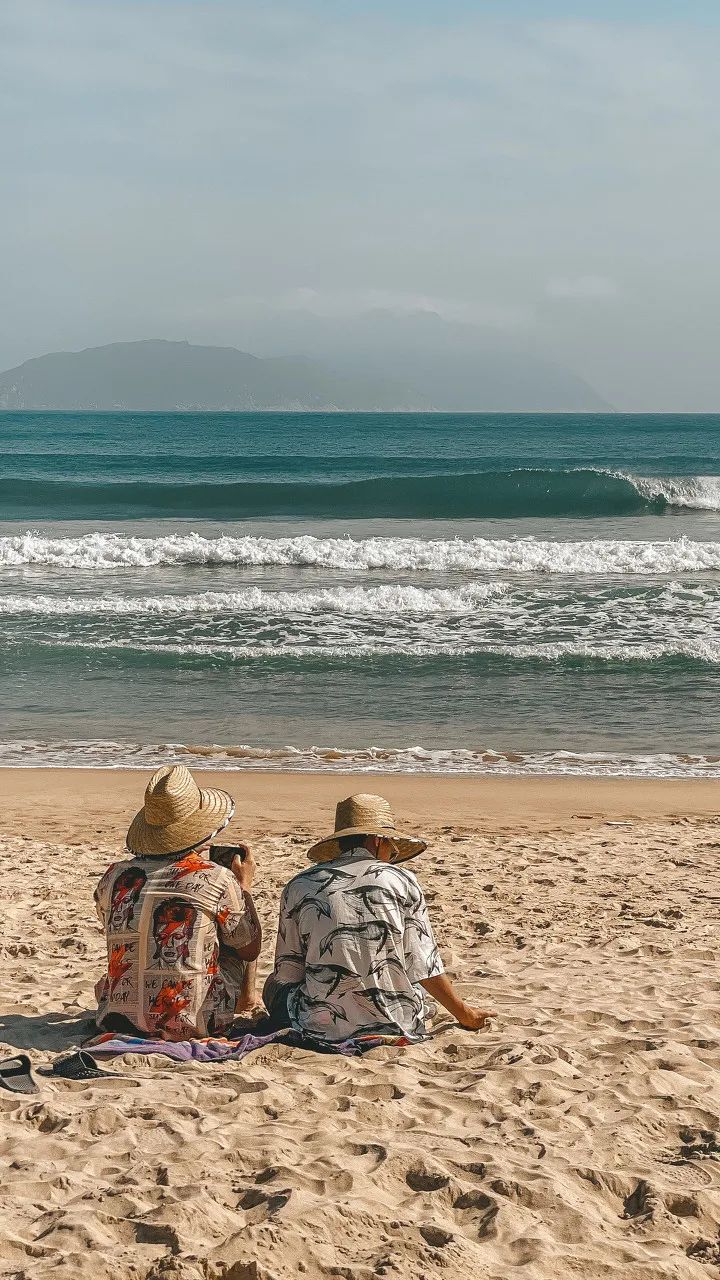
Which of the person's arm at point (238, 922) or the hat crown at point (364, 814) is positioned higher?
the hat crown at point (364, 814)

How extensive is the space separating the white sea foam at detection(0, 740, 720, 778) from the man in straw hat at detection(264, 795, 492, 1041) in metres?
5.31

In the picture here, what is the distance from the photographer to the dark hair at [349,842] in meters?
3.96

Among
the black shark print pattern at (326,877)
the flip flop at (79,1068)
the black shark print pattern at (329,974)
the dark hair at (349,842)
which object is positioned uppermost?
the dark hair at (349,842)

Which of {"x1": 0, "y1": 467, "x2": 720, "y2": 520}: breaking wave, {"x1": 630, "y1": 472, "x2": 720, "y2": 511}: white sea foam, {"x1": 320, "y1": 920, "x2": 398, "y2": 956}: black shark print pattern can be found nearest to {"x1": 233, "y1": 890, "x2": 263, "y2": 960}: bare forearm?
{"x1": 320, "y1": 920, "x2": 398, "y2": 956}: black shark print pattern

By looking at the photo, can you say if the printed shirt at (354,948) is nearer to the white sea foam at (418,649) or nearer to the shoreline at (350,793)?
the shoreline at (350,793)

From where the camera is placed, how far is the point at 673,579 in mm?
18484

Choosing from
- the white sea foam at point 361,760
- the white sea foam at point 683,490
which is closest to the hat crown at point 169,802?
the white sea foam at point 361,760

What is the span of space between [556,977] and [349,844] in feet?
5.20

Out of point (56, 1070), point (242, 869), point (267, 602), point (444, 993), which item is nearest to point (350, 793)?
point (242, 869)

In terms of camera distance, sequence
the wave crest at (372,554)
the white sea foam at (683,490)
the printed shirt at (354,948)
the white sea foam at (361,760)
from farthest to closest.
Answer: the white sea foam at (683,490) → the wave crest at (372,554) → the white sea foam at (361,760) → the printed shirt at (354,948)

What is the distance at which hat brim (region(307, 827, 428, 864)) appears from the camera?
394cm

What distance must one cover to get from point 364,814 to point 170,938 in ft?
2.58

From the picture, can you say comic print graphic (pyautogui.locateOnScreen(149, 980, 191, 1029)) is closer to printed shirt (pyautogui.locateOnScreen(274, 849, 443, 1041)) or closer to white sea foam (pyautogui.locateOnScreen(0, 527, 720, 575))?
printed shirt (pyautogui.locateOnScreen(274, 849, 443, 1041))

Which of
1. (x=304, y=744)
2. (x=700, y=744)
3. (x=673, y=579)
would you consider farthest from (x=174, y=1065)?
(x=673, y=579)
